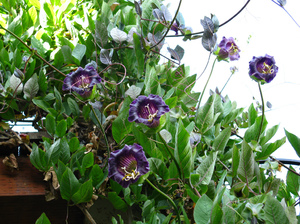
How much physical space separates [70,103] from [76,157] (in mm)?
161

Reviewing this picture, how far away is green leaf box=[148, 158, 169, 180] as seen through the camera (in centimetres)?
67

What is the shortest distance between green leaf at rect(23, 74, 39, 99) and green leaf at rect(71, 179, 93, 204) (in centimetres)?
32

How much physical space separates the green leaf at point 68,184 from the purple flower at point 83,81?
0.54 feet

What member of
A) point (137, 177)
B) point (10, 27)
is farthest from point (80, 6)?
point (137, 177)

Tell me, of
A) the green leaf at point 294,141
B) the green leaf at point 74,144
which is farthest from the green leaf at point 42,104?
the green leaf at point 294,141

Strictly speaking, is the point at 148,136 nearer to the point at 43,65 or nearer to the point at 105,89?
the point at 105,89

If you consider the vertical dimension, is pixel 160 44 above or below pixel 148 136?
above

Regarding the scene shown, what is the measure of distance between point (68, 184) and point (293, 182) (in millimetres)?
487

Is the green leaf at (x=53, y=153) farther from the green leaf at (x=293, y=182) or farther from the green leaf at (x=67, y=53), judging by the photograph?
the green leaf at (x=293, y=182)

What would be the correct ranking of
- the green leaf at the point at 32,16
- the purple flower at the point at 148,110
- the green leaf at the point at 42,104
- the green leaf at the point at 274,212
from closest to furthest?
the green leaf at the point at 274,212 < the purple flower at the point at 148,110 < the green leaf at the point at 42,104 < the green leaf at the point at 32,16

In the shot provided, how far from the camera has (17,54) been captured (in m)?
0.89

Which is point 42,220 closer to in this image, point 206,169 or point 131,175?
point 131,175

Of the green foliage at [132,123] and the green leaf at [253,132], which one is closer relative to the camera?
the green foliage at [132,123]

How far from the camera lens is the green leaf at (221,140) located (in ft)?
2.37
